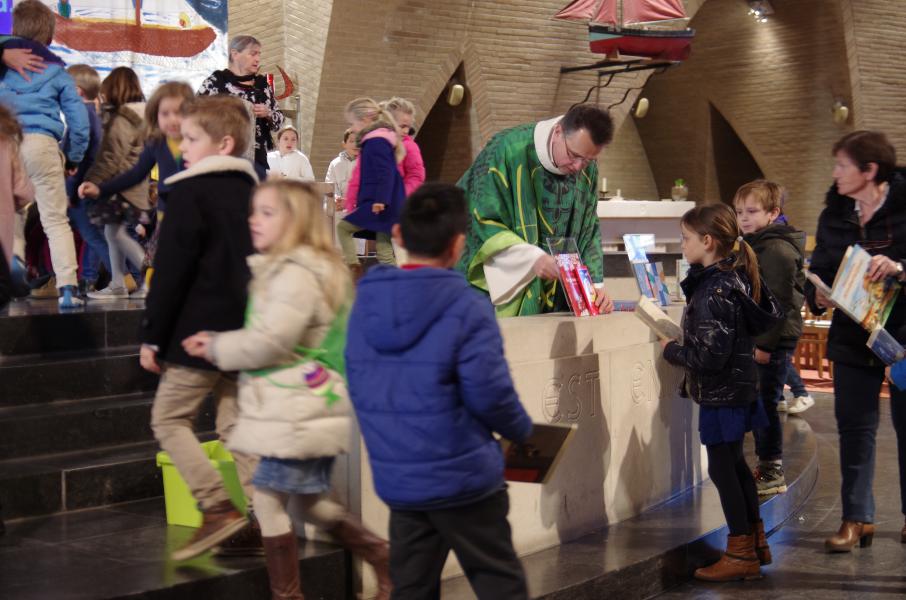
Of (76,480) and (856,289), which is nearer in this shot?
(76,480)

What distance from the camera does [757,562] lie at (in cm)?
443

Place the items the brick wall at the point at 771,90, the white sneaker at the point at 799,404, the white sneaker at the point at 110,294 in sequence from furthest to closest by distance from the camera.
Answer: the brick wall at the point at 771,90, the white sneaker at the point at 799,404, the white sneaker at the point at 110,294

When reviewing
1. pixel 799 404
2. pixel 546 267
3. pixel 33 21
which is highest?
pixel 33 21

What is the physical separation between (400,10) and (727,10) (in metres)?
7.97

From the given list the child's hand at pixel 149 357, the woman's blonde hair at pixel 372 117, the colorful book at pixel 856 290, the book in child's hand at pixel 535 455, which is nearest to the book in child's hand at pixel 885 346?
the colorful book at pixel 856 290

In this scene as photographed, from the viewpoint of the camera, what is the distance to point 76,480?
4.21m

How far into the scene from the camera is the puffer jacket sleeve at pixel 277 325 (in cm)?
307

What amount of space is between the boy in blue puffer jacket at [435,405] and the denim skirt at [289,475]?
0.39m

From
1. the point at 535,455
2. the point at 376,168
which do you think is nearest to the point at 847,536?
the point at 535,455

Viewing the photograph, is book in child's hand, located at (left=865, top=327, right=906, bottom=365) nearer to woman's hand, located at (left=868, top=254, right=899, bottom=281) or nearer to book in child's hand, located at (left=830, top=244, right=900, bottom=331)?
book in child's hand, located at (left=830, top=244, right=900, bottom=331)

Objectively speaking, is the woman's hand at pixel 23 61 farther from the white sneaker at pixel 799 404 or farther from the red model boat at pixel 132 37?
the white sneaker at pixel 799 404

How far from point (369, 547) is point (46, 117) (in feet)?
12.4

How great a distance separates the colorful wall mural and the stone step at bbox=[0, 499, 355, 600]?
5.90 m

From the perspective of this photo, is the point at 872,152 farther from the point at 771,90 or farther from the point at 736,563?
the point at 771,90
